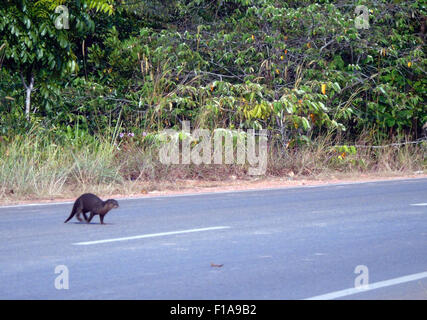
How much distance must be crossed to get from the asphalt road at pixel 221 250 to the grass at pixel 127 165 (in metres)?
1.66

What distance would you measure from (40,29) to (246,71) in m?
7.46

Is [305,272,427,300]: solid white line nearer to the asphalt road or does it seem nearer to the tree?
the asphalt road

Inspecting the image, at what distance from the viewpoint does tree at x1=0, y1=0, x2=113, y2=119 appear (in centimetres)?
1427

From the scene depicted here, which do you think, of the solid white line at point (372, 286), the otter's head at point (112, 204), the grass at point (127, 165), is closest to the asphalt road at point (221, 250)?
the solid white line at point (372, 286)

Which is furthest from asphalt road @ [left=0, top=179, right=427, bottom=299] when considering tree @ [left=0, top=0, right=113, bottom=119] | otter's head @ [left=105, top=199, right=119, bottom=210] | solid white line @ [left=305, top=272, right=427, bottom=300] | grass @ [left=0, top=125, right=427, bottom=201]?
tree @ [left=0, top=0, right=113, bottom=119]

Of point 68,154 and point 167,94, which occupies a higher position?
point 167,94

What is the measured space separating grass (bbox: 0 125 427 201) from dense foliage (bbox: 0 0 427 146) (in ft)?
2.40

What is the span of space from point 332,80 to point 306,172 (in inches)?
121

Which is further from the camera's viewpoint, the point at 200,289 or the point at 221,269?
the point at 221,269

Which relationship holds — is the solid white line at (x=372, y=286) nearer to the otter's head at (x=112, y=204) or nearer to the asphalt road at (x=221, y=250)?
the asphalt road at (x=221, y=250)

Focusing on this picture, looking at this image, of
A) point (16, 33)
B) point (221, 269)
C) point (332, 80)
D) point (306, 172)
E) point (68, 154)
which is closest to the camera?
point (221, 269)

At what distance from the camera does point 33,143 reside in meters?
16.0

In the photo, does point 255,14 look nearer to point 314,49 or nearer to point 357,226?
point 314,49

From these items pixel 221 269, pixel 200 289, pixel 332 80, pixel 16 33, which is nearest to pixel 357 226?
pixel 221 269
